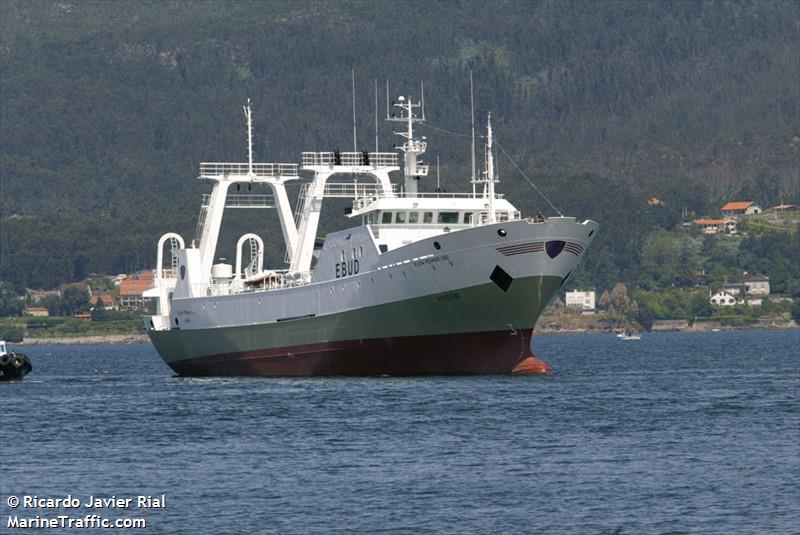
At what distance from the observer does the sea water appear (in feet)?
120

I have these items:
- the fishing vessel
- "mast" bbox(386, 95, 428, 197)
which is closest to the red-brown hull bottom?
the fishing vessel

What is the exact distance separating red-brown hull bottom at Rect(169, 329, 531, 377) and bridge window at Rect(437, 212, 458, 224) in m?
6.27

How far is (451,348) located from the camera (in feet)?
232

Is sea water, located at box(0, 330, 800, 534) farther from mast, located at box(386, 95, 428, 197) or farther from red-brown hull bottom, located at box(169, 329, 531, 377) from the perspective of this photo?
mast, located at box(386, 95, 428, 197)

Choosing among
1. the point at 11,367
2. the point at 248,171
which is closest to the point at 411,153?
the point at 248,171

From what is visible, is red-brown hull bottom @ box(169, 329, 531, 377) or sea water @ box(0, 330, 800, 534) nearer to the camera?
sea water @ box(0, 330, 800, 534)

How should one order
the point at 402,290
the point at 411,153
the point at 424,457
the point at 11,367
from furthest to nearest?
the point at 11,367, the point at 411,153, the point at 402,290, the point at 424,457

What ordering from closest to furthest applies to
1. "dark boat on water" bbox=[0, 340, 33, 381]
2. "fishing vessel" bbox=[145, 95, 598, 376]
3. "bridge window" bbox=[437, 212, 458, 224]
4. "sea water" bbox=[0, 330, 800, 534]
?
"sea water" bbox=[0, 330, 800, 534], "fishing vessel" bbox=[145, 95, 598, 376], "bridge window" bbox=[437, 212, 458, 224], "dark boat on water" bbox=[0, 340, 33, 381]

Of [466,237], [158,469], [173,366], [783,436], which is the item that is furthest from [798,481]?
[173,366]

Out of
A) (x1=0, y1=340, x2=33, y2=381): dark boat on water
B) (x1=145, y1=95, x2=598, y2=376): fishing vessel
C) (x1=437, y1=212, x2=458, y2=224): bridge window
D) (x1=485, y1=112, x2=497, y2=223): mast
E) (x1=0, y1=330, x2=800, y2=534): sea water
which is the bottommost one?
(x1=0, y1=340, x2=33, y2=381): dark boat on water

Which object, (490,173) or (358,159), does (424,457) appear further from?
(358,159)

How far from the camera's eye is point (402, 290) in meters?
70.6

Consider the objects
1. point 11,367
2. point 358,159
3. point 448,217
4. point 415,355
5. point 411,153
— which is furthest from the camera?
point 11,367

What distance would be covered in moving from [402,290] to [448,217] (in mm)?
5580
